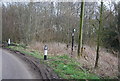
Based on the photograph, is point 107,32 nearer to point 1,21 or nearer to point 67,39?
point 67,39

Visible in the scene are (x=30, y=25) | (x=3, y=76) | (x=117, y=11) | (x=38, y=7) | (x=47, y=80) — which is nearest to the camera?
(x=47, y=80)

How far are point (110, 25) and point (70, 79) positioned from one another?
23.0 feet

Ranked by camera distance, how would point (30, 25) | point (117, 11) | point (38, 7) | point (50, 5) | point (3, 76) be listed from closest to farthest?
point (3, 76) < point (117, 11) < point (30, 25) < point (38, 7) < point (50, 5)

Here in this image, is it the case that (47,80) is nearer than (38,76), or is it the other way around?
(47,80)

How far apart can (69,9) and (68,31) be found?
2992 mm

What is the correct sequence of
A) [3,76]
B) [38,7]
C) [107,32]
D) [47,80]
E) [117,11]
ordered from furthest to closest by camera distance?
[38,7] → [107,32] → [117,11] → [3,76] → [47,80]

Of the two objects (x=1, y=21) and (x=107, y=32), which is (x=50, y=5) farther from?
(x=107, y=32)

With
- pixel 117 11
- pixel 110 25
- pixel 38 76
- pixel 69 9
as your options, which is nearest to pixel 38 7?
pixel 69 9

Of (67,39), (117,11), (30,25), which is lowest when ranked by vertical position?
(67,39)

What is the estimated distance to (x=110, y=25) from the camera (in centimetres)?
1239

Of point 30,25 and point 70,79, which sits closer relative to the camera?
point 70,79

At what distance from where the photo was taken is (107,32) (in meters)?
12.1

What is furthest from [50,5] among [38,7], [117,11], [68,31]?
[117,11]

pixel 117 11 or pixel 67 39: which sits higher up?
pixel 117 11
